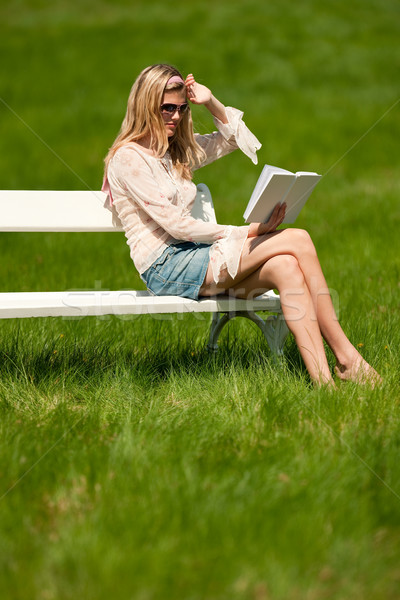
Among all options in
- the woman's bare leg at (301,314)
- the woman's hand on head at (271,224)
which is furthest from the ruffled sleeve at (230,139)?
the woman's bare leg at (301,314)

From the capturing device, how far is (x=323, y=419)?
9.93 feet

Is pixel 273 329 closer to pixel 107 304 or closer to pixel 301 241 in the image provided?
pixel 301 241

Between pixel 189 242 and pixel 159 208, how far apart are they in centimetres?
34

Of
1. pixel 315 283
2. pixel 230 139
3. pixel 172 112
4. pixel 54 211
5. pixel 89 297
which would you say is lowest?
pixel 89 297

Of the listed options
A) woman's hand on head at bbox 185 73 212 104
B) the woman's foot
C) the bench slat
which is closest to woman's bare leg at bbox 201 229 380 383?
the woman's foot

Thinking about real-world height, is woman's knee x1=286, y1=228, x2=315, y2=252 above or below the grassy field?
above

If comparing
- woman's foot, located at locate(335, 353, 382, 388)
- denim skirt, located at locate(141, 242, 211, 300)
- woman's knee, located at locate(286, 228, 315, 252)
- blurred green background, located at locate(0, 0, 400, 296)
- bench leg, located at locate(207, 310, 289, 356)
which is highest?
woman's knee, located at locate(286, 228, 315, 252)

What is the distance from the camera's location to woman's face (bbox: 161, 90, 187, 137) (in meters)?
3.59

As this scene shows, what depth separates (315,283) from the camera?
3.39 meters

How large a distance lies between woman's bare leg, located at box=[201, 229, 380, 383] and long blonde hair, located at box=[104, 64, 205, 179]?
0.70 m

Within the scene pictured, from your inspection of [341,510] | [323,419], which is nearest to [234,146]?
[323,419]

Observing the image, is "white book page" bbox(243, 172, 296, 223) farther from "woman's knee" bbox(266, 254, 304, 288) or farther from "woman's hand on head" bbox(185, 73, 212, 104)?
"woman's hand on head" bbox(185, 73, 212, 104)

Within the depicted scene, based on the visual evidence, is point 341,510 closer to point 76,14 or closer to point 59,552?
point 59,552

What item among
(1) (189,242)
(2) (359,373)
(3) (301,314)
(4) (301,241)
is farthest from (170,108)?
(2) (359,373)
